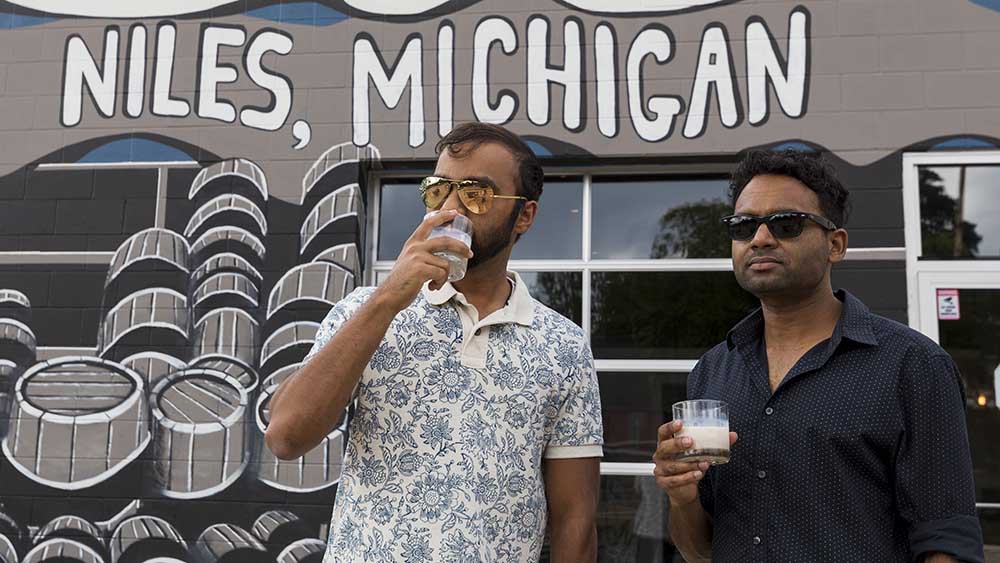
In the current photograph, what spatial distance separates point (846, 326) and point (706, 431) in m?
0.48

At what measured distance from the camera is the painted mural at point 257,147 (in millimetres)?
4715

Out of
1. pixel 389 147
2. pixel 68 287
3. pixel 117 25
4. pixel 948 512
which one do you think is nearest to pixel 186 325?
pixel 68 287

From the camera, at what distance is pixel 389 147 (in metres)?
5.01

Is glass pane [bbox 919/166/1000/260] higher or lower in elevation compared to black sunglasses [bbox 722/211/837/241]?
higher

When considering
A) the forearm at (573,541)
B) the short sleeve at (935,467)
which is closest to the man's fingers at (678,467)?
the forearm at (573,541)

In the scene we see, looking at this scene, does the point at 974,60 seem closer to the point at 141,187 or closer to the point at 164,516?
the point at 141,187

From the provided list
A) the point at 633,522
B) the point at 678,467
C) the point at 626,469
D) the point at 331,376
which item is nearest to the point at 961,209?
Answer: the point at 626,469

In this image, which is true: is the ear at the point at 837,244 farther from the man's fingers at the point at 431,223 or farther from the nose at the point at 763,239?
the man's fingers at the point at 431,223

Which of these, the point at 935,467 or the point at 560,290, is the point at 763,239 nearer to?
the point at 935,467

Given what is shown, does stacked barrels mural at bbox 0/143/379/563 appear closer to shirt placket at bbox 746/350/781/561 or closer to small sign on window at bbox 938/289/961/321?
A: shirt placket at bbox 746/350/781/561

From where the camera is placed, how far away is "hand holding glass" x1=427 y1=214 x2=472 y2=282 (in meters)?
1.94

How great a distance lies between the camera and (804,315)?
2.19 metres

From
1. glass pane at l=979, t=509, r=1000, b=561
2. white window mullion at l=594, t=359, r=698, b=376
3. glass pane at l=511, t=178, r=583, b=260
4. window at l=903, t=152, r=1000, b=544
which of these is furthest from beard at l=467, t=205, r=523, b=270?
glass pane at l=979, t=509, r=1000, b=561

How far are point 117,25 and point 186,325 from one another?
1959mm
